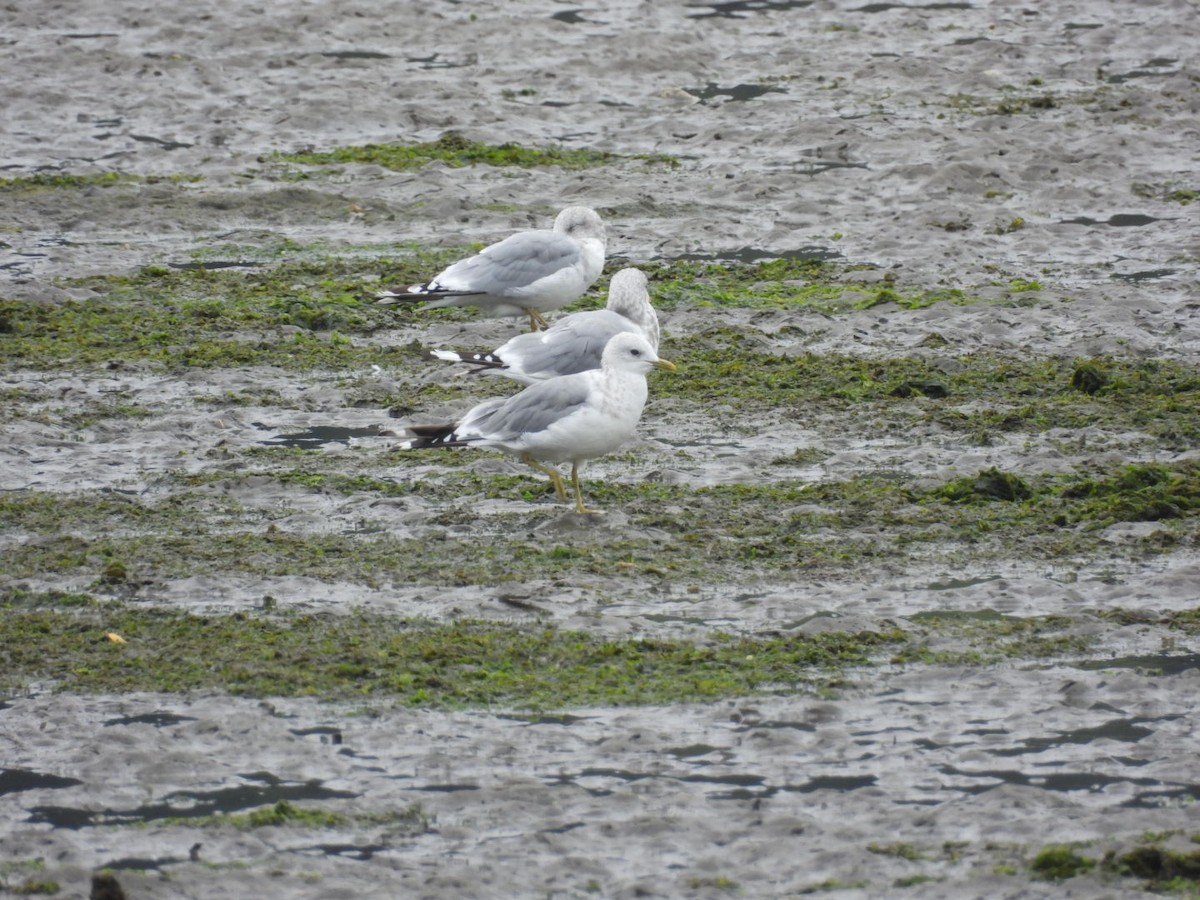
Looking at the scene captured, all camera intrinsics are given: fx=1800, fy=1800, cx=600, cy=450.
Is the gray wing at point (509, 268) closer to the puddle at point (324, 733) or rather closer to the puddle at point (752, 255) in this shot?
the puddle at point (752, 255)

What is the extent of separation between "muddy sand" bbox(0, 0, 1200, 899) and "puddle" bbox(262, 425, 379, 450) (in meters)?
0.05

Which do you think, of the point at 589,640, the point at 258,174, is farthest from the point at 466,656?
the point at 258,174

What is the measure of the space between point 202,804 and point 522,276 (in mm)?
5982

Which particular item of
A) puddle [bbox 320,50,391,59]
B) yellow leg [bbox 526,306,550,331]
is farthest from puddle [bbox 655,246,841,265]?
puddle [bbox 320,50,391,59]

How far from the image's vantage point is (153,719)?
6566 millimetres

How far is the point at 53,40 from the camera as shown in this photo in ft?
59.9

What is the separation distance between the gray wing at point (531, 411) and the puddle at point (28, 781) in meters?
3.09

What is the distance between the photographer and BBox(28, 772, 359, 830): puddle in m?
5.92

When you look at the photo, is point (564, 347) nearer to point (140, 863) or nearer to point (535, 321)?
point (535, 321)

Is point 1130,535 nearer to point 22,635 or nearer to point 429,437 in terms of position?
point 429,437

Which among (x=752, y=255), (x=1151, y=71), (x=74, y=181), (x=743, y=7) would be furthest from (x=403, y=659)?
(x=743, y=7)

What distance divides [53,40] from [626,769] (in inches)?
564

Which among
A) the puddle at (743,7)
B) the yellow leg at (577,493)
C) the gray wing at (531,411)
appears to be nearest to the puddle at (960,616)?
the yellow leg at (577,493)

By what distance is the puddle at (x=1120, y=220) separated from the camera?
44.4 ft
